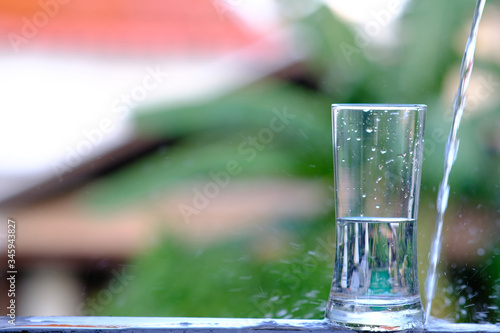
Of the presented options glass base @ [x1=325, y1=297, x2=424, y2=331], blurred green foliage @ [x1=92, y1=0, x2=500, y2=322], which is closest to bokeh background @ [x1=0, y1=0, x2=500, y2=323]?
blurred green foliage @ [x1=92, y1=0, x2=500, y2=322]

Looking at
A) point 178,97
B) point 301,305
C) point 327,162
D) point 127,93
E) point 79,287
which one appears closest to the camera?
point 301,305

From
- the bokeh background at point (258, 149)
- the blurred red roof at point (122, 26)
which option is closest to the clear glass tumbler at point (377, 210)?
the bokeh background at point (258, 149)

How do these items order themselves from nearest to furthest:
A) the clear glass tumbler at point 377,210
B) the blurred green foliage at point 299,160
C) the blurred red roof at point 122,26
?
the clear glass tumbler at point 377,210
the blurred green foliage at point 299,160
the blurred red roof at point 122,26

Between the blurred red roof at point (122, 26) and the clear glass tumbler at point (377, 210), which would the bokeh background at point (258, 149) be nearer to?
the blurred red roof at point (122, 26)

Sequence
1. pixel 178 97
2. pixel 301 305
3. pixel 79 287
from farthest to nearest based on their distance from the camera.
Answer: pixel 79 287, pixel 178 97, pixel 301 305

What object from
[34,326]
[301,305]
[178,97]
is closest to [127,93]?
[178,97]

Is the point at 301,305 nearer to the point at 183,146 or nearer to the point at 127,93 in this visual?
the point at 183,146
